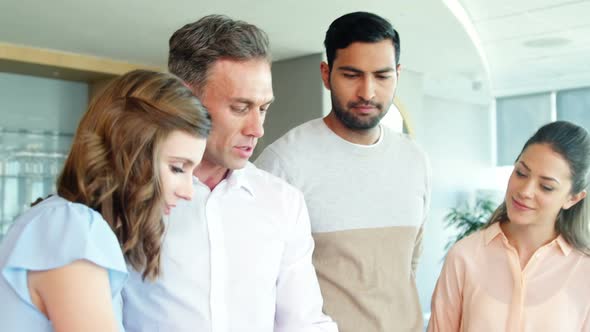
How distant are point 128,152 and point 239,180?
1.40 ft

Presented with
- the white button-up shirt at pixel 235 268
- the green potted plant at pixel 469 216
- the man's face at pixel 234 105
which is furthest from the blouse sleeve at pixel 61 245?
the green potted plant at pixel 469 216

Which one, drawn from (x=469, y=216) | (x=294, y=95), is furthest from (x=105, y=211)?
(x=469, y=216)

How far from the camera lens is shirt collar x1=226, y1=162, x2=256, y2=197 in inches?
57.7

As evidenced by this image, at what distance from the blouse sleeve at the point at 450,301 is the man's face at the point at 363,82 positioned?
0.50 meters

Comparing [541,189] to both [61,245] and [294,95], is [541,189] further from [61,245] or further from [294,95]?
[294,95]

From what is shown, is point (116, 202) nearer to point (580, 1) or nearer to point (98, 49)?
point (580, 1)

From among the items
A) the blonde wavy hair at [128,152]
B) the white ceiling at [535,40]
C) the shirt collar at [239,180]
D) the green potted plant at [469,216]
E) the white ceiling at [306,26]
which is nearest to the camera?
the blonde wavy hair at [128,152]

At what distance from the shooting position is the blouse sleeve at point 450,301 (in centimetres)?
190

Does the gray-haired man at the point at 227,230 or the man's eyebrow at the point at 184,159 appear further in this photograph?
the gray-haired man at the point at 227,230

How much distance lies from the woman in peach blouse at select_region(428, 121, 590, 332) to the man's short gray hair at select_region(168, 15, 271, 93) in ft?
2.90

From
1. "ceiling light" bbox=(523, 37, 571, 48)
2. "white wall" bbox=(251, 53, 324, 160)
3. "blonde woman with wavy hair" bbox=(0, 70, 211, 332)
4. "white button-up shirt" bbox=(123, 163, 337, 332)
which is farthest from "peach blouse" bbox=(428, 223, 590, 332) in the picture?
"ceiling light" bbox=(523, 37, 571, 48)

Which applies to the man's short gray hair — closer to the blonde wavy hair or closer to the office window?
the blonde wavy hair

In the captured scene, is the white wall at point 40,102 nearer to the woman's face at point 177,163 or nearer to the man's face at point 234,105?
the man's face at point 234,105

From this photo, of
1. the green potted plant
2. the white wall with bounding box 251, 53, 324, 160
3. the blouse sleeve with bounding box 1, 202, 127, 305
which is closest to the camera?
the blouse sleeve with bounding box 1, 202, 127, 305
